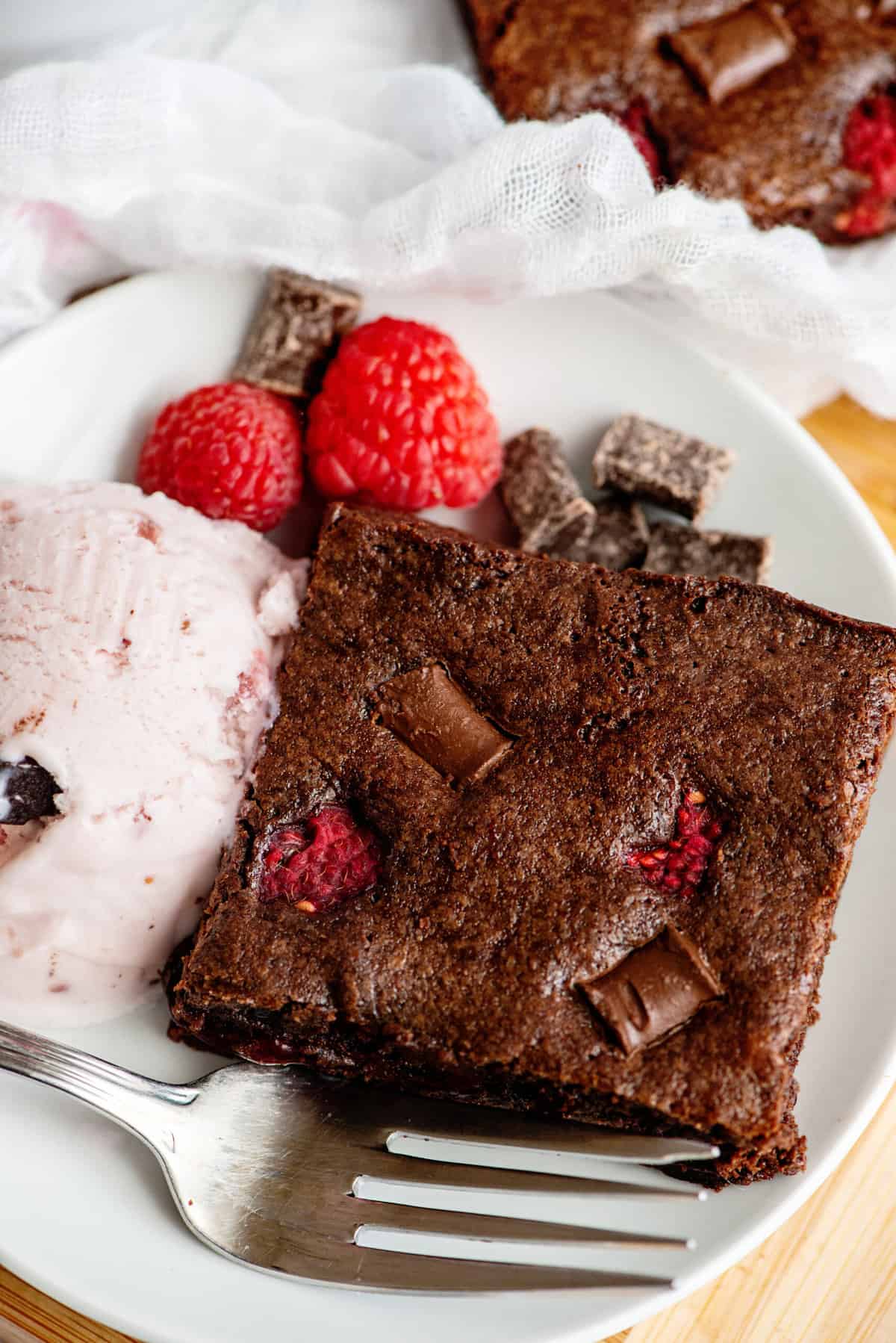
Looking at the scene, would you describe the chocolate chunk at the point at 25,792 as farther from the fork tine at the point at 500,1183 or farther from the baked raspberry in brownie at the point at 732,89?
the baked raspberry in brownie at the point at 732,89

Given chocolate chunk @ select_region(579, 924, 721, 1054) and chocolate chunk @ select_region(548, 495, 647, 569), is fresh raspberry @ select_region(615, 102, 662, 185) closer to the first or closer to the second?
chocolate chunk @ select_region(548, 495, 647, 569)

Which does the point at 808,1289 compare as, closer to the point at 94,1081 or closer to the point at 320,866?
the point at 320,866

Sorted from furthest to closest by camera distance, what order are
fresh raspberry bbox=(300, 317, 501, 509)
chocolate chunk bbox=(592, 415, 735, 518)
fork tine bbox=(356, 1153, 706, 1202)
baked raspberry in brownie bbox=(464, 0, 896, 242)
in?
1. baked raspberry in brownie bbox=(464, 0, 896, 242)
2. chocolate chunk bbox=(592, 415, 735, 518)
3. fresh raspberry bbox=(300, 317, 501, 509)
4. fork tine bbox=(356, 1153, 706, 1202)

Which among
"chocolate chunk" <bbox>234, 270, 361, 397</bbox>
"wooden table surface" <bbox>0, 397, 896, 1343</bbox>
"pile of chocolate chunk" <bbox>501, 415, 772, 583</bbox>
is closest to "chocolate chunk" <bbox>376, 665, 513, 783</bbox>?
"pile of chocolate chunk" <bbox>501, 415, 772, 583</bbox>

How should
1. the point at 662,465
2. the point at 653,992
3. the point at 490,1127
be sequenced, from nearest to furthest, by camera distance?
the point at 653,992 < the point at 490,1127 < the point at 662,465

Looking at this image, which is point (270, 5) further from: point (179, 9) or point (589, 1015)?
point (589, 1015)

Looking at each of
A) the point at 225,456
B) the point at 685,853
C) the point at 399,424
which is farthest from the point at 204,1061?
the point at 399,424
